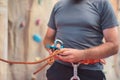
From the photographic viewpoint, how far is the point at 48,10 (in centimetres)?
200

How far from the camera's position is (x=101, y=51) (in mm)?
1166

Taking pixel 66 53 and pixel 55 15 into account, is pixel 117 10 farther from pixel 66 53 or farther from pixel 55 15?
pixel 66 53

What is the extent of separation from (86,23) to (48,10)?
0.82 meters

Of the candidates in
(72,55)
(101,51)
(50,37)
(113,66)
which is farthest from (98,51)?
(113,66)

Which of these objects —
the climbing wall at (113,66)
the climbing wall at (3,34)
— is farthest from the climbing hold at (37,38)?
the climbing wall at (113,66)

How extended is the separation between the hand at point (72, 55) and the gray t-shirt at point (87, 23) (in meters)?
0.09

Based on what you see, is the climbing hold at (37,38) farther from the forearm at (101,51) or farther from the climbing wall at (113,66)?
the forearm at (101,51)

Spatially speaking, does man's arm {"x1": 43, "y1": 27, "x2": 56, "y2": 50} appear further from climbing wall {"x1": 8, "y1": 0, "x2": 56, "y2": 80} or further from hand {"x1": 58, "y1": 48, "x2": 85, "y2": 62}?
climbing wall {"x1": 8, "y1": 0, "x2": 56, "y2": 80}

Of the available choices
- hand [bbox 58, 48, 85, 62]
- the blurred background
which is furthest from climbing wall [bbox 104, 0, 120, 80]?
hand [bbox 58, 48, 85, 62]

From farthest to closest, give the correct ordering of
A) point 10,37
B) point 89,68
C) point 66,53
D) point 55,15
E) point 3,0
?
point 10,37, point 3,0, point 55,15, point 89,68, point 66,53

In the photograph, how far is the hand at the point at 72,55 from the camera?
1.12 metres

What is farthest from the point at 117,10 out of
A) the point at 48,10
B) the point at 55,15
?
the point at 55,15

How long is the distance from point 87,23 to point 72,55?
17 cm

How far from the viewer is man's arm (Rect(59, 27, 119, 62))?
112cm
